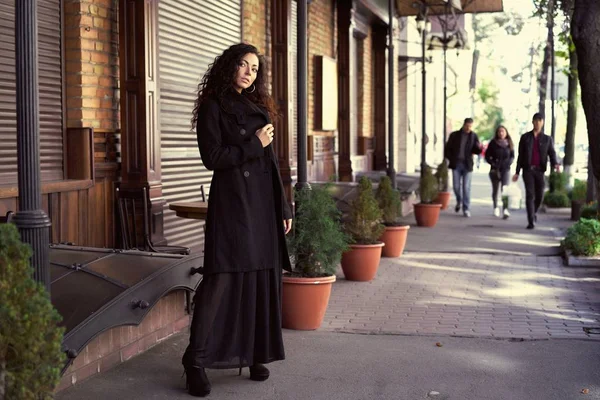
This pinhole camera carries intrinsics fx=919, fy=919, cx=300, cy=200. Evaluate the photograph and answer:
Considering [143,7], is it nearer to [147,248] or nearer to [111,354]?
[147,248]

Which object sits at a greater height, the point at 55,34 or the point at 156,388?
the point at 55,34

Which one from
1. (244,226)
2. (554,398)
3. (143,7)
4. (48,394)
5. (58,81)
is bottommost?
(554,398)

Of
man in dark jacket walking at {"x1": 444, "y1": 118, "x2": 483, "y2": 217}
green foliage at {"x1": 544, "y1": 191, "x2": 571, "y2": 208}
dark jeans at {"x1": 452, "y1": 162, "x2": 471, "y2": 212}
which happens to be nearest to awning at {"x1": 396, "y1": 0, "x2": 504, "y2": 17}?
man in dark jacket walking at {"x1": 444, "y1": 118, "x2": 483, "y2": 217}

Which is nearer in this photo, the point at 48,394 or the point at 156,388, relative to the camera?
the point at 48,394

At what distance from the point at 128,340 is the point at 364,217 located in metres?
3.93

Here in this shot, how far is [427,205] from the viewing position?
16.3 metres

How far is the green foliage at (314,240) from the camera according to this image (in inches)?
286

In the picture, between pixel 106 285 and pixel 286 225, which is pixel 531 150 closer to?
pixel 286 225

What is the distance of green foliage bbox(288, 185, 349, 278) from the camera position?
727 cm

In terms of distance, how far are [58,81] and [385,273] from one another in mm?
4672

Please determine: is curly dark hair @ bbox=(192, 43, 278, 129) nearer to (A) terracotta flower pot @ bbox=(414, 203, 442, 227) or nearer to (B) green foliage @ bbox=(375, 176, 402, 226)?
(B) green foliage @ bbox=(375, 176, 402, 226)

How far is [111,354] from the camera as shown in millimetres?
5984

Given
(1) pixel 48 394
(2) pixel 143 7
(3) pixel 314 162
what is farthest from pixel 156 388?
(3) pixel 314 162

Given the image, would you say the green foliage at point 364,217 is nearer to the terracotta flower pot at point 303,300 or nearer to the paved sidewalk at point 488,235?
the terracotta flower pot at point 303,300
